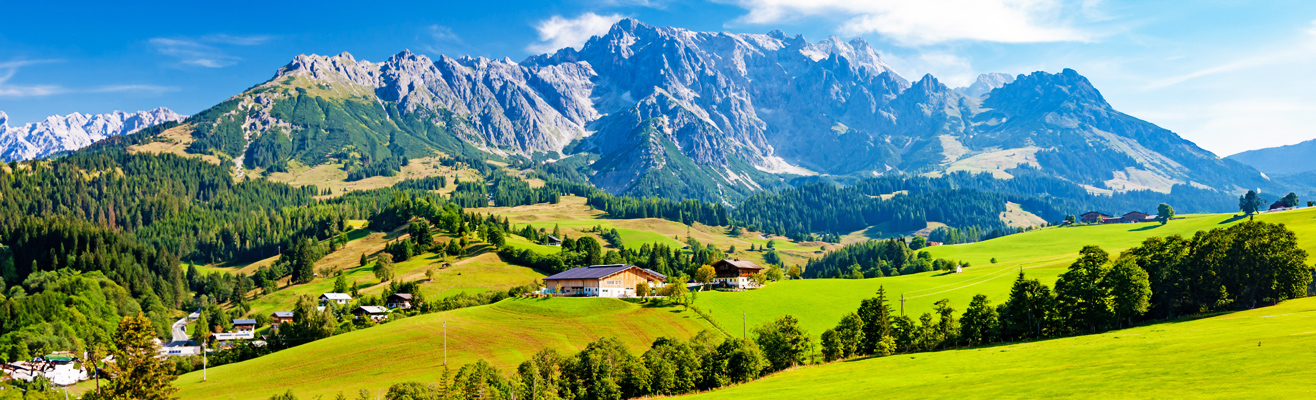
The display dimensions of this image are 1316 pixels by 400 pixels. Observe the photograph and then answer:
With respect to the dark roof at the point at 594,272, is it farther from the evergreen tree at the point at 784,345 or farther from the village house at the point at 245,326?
the village house at the point at 245,326

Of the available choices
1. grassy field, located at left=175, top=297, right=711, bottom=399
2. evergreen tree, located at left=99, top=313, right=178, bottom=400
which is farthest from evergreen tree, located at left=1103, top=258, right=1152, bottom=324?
evergreen tree, located at left=99, top=313, right=178, bottom=400

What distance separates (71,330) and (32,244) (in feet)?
→ 282

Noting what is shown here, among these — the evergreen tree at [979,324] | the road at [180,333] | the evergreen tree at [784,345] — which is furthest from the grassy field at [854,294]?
the road at [180,333]

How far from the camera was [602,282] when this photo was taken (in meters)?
121

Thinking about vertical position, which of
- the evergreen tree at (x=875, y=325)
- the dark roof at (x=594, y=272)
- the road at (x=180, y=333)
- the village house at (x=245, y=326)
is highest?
the dark roof at (x=594, y=272)

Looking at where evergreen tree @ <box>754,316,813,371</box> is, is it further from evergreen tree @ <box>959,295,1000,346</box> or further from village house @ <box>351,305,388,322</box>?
village house @ <box>351,305,388,322</box>

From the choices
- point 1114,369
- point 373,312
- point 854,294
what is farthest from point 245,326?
point 1114,369

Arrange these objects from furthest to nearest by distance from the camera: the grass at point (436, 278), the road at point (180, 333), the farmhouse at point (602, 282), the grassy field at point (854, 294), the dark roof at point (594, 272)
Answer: the grass at point (436, 278)
the road at point (180, 333)
the dark roof at point (594, 272)
the farmhouse at point (602, 282)
the grassy field at point (854, 294)

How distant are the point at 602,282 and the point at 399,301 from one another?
43.8 meters

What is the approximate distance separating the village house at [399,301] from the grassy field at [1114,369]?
280 ft

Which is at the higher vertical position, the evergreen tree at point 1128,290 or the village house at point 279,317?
the evergreen tree at point 1128,290

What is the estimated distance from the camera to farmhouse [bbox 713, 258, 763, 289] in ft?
433

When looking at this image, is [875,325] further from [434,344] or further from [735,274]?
[434,344]

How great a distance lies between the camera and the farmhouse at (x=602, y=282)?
121000 mm
